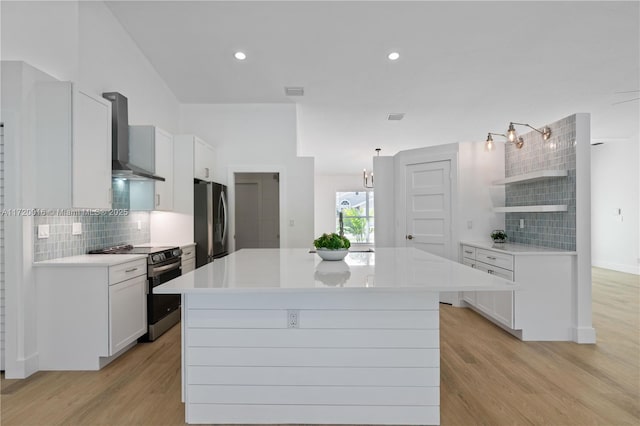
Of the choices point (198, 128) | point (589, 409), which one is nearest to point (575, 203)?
point (589, 409)

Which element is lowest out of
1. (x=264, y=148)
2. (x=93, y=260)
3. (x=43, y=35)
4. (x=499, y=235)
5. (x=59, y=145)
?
(x=93, y=260)

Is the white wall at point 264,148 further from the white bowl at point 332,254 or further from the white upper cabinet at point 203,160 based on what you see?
the white bowl at point 332,254

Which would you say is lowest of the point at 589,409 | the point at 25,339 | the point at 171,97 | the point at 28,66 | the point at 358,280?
the point at 589,409

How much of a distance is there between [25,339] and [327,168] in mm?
8419

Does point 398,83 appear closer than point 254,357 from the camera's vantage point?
No

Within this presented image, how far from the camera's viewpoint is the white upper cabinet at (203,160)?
15.4 ft

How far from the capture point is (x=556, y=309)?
11.5 ft

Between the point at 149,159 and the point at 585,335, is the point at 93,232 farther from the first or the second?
the point at 585,335

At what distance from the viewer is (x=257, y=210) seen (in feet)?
18.4

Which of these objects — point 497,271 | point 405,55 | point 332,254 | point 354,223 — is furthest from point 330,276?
point 354,223

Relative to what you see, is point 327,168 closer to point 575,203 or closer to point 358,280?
point 575,203

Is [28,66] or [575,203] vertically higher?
[28,66]

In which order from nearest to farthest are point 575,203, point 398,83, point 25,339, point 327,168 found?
point 25,339, point 575,203, point 398,83, point 327,168

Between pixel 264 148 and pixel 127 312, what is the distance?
3257mm
